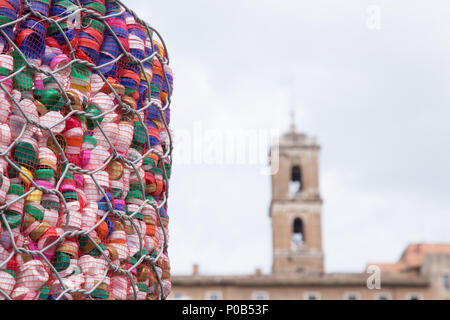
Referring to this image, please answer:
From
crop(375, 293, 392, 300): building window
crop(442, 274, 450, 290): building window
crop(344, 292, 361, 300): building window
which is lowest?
crop(344, 292, 361, 300): building window

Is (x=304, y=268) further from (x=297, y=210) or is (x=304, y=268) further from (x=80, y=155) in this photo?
(x=80, y=155)

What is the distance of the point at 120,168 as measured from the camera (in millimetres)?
7812

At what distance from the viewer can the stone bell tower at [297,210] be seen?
81.9 m

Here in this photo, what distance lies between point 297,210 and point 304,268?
6633 mm

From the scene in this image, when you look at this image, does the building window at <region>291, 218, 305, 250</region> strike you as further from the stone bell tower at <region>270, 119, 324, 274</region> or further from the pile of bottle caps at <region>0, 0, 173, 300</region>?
the pile of bottle caps at <region>0, 0, 173, 300</region>

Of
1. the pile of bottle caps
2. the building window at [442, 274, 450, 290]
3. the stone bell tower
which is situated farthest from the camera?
the stone bell tower

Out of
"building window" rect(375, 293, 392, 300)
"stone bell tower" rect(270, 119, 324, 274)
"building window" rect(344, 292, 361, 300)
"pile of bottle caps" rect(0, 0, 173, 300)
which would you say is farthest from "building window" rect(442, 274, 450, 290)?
"pile of bottle caps" rect(0, 0, 173, 300)

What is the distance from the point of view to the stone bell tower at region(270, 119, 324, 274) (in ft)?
269

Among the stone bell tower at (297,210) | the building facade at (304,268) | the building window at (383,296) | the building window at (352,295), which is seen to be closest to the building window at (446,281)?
the building facade at (304,268)

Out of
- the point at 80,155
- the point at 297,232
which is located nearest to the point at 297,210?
the point at 297,232

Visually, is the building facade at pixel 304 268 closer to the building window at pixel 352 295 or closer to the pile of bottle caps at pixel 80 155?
the building window at pixel 352 295
